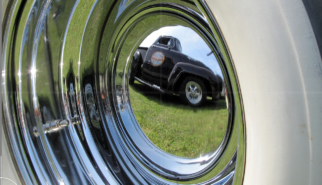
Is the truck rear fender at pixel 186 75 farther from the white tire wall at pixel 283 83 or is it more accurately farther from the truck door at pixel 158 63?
the white tire wall at pixel 283 83

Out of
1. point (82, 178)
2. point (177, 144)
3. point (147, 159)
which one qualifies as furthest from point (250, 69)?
point (82, 178)

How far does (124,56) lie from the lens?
1.00m

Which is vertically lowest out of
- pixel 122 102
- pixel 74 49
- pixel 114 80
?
pixel 122 102

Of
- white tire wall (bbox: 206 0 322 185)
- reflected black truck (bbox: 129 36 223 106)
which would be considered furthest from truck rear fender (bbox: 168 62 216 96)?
white tire wall (bbox: 206 0 322 185)

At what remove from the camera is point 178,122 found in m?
0.86

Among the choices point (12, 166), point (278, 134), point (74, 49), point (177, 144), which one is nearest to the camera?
point (278, 134)

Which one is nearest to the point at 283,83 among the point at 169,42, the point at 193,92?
the point at 193,92

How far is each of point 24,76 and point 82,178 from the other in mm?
501

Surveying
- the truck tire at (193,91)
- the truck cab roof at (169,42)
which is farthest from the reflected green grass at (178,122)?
the truck cab roof at (169,42)

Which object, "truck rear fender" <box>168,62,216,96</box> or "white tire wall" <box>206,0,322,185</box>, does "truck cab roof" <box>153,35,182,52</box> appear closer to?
"truck rear fender" <box>168,62,216,96</box>

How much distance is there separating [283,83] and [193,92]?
18.0 inches

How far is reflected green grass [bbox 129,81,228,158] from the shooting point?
2.30 ft

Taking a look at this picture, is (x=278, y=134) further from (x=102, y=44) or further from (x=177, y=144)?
(x=102, y=44)

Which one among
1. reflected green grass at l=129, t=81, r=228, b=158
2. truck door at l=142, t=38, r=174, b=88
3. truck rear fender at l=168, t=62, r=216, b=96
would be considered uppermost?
truck door at l=142, t=38, r=174, b=88
